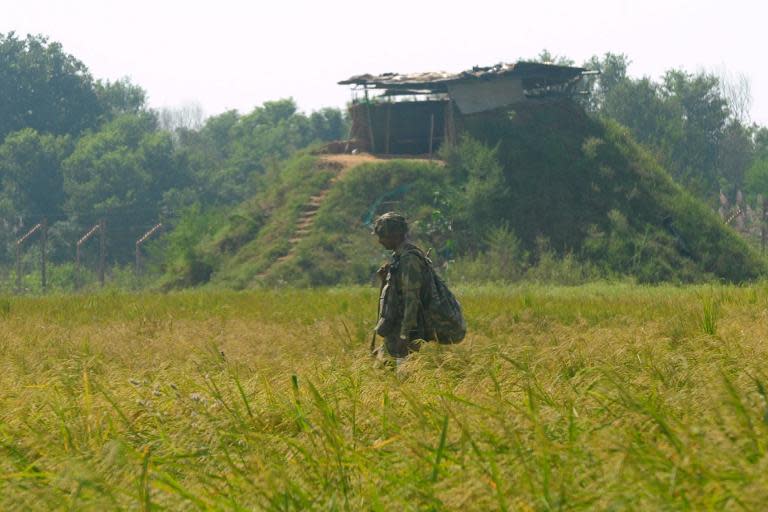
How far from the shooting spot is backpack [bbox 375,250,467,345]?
347 inches

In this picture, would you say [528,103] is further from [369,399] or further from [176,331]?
[369,399]

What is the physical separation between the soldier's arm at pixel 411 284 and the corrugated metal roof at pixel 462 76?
27704mm

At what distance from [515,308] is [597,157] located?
20.6m

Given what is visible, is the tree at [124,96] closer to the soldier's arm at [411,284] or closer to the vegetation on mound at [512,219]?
the vegetation on mound at [512,219]

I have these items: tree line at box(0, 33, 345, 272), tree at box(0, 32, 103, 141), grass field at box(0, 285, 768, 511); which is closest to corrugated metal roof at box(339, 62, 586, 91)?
tree line at box(0, 33, 345, 272)

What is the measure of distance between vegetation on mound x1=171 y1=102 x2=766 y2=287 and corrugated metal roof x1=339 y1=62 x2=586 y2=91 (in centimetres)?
109

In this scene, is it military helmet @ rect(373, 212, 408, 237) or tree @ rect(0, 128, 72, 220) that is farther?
tree @ rect(0, 128, 72, 220)

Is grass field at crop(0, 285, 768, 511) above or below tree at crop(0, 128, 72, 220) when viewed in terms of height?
above

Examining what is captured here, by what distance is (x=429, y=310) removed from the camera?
29.0 ft

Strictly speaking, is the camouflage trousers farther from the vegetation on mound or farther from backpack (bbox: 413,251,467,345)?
the vegetation on mound

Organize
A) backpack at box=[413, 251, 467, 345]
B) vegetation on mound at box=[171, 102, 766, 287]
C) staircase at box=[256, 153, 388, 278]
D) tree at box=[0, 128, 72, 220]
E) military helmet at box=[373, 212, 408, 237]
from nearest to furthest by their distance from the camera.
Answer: military helmet at box=[373, 212, 408, 237]
backpack at box=[413, 251, 467, 345]
vegetation on mound at box=[171, 102, 766, 287]
staircase at box=[256, 153, 388, 278]
tree at box=[0, 128, 72, 220]

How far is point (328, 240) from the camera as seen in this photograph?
3303 cm

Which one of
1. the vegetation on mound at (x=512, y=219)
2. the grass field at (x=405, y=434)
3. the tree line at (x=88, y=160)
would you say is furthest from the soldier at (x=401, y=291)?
the tree line at (x=88, y=160)

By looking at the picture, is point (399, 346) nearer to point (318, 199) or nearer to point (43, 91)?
point (318, 199)
